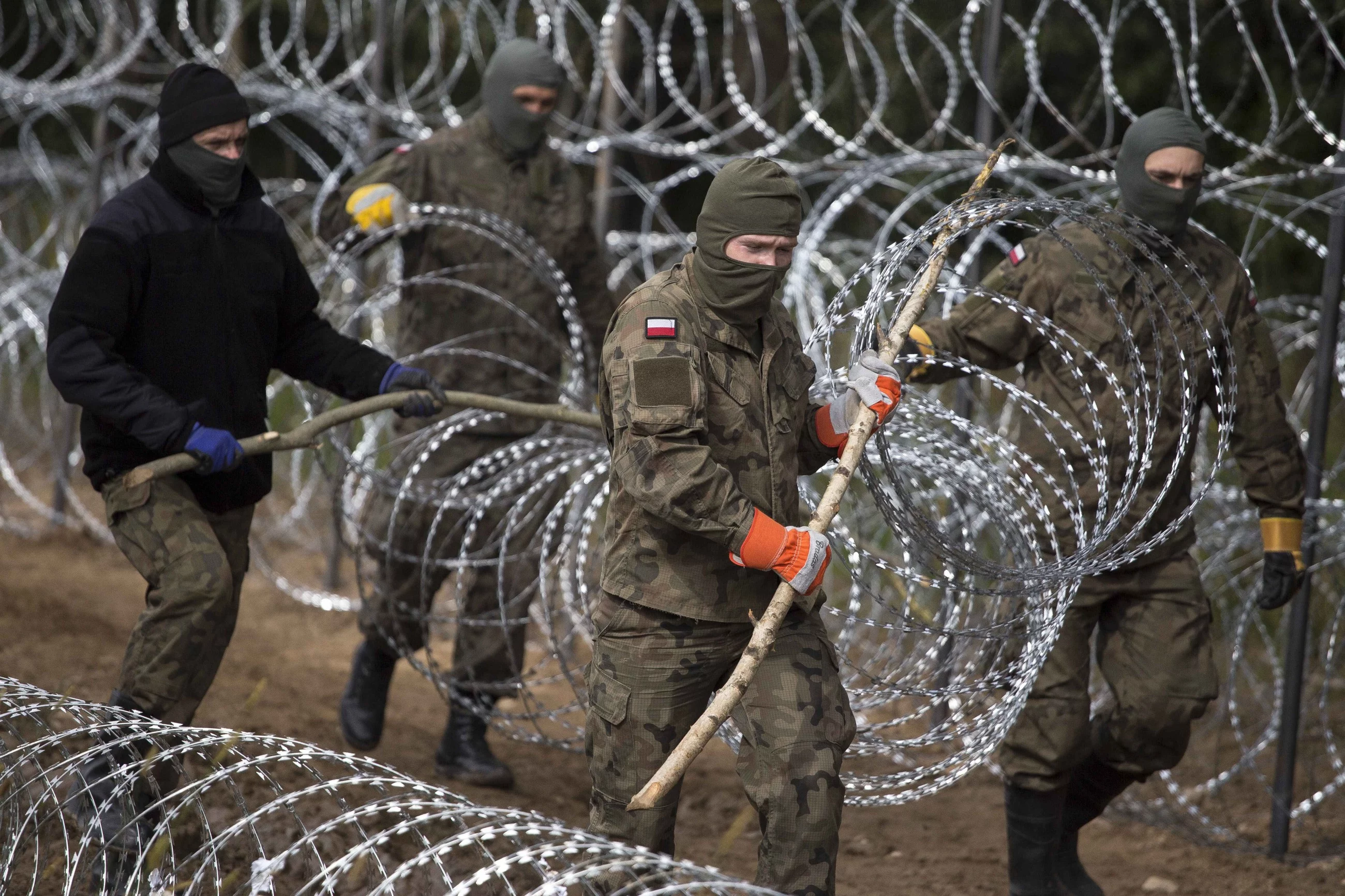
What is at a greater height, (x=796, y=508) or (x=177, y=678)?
(x=796, y=508)

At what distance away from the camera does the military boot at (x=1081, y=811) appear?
4.50 metres

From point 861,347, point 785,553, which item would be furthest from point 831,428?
point 785,553

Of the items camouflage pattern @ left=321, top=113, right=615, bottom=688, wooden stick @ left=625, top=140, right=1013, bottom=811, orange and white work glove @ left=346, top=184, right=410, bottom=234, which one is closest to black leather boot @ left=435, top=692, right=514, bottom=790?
camouflage pattern @ left=321, top=113, right=615, bottom=688

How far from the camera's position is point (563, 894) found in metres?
2.57

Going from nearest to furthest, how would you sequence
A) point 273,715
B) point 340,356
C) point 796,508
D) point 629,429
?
point 629,429 → point 796,508 → point 340,356 → point 273,715

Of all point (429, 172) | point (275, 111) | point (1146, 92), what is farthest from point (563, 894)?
point (1146, 92)

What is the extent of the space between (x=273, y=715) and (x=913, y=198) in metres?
3.34

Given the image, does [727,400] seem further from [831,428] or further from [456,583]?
[456,583]

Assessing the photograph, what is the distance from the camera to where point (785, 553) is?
3.15 m

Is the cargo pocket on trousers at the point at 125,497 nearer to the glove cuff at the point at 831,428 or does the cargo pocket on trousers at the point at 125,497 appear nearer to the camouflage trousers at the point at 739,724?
the camouflage trousers at the point at 739,724

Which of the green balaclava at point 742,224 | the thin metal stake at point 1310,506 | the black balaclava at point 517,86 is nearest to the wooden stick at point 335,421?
the green balaclava at point 742,224

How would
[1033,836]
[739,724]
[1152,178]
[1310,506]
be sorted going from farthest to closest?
[1310,506] < [1033,836] < [1152,178] < [739,724]

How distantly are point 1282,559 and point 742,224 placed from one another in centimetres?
229

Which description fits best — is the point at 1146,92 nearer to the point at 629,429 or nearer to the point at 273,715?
the point at 273,715
